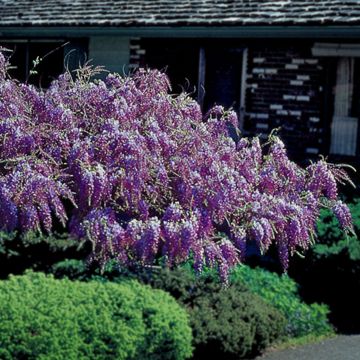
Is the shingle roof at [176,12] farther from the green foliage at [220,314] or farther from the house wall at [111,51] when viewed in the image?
the green foliage at [220,314]

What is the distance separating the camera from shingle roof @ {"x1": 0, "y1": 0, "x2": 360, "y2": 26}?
14.6 metres

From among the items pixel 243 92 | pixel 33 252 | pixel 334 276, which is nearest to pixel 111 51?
pixel 243 92

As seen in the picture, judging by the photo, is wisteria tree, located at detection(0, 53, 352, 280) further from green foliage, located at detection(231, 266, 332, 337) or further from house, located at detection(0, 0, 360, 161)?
house, located at detection(0, 0, 360, 161)

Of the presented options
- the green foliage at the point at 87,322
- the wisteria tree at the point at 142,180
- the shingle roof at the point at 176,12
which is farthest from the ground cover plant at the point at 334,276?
the wisteria tree at the point at 142,180

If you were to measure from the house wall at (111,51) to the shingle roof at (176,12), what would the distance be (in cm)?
76

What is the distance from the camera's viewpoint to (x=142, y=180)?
5.00 meters

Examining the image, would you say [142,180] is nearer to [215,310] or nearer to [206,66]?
[215,310]

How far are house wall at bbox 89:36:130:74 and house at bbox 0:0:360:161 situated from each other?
4cm

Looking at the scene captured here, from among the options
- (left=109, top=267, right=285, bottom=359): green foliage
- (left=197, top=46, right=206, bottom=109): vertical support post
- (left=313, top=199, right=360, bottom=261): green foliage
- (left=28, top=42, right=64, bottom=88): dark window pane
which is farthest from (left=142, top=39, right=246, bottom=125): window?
(left=109, top=267, right=285, bottom=359): green foliage

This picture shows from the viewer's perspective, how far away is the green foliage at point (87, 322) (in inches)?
283

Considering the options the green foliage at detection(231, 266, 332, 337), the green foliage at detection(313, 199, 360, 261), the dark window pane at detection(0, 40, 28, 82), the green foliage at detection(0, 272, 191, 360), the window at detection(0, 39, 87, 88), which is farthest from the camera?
the dark window pane at detection(0, 40, 28, 82)

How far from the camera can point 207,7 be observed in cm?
1609

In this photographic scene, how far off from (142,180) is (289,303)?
5317 mm

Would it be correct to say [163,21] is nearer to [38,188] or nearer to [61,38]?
[61,38]
